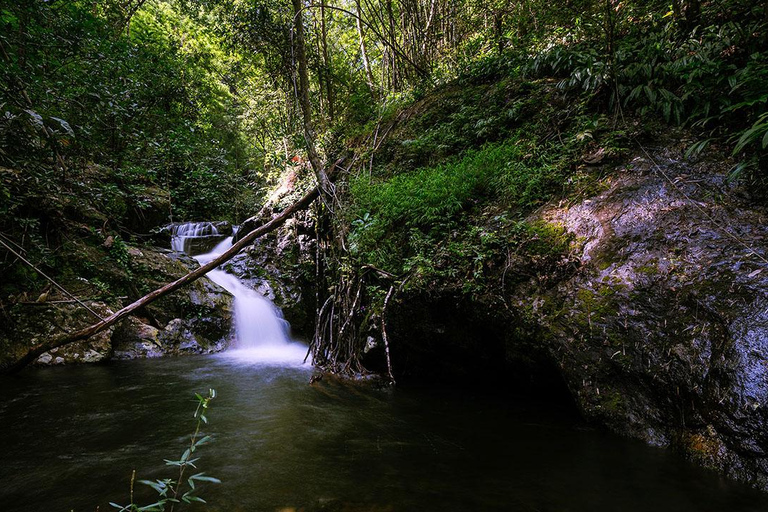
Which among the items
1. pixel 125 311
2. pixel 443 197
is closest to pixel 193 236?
pixel 125 311

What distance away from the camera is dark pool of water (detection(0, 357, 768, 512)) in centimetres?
221

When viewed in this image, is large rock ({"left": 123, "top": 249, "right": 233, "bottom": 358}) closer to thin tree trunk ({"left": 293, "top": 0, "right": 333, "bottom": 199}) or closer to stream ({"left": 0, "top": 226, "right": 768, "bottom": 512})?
stream ({"left": 0, "top": 226, "right": 768, "bottom": 512})

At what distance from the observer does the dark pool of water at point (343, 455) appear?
2205 mm

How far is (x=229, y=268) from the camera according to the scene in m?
9.68

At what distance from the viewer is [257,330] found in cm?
806

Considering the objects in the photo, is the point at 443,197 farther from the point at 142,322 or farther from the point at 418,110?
the point at 142,322

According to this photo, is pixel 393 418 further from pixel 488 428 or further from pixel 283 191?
pixel 283 191

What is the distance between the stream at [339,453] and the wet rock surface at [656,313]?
31 centimetres

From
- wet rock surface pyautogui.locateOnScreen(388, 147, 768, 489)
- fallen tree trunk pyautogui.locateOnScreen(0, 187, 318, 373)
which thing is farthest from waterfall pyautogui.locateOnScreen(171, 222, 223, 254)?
wet rock surface pyautogui.locateOnScreen(388, 147, 768, 489)

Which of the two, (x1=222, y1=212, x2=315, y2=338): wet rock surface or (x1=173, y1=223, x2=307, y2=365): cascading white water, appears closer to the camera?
(x1=173, y1=223, x2=307, y2=365): cascading white water

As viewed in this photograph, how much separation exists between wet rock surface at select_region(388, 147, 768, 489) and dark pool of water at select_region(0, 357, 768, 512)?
315 mm

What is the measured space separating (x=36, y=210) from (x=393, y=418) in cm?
717

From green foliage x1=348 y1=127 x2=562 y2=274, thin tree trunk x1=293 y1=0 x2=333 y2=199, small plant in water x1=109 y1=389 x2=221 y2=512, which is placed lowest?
small plant in water x1=109 y1=389 x2=221 y2=512

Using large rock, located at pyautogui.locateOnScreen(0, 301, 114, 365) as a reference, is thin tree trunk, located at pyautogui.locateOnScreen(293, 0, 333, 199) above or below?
above
